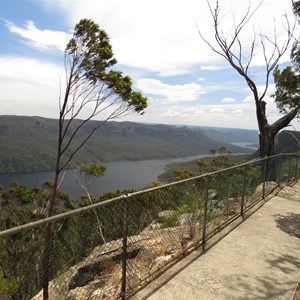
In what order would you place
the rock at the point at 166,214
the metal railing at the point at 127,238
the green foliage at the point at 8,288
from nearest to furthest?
the metal railing at the point at 127,238
the green foliage at the point at 8,288
the rock at the point at 166,214

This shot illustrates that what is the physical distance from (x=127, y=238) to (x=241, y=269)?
1816 mm

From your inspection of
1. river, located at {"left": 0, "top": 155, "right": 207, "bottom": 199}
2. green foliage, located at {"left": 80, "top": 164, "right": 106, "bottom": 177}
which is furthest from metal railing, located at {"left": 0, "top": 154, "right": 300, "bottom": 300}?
river, located at {"left": 0, "top": 155, "right": 207, "bottom": 199}

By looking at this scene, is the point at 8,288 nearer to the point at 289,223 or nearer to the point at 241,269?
the point at 241,269

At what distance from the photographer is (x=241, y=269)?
186 inches

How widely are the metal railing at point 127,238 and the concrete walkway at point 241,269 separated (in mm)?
280

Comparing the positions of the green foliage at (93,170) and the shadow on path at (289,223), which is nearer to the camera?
the shadow on path at (289,223)

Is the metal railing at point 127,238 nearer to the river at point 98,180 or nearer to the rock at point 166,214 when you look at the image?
the rock at point 166,214

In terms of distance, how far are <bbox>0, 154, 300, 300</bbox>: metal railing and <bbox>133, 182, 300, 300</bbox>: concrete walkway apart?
280 millimetres

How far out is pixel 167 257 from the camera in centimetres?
509

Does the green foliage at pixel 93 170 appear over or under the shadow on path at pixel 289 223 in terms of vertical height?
under

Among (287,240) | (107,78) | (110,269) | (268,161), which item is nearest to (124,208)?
(110,269)

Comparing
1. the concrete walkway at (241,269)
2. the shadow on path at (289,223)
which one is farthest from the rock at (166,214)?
the shadow on path at (289,223)

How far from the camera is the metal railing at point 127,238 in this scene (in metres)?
3.89

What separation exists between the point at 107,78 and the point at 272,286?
14.4 m
